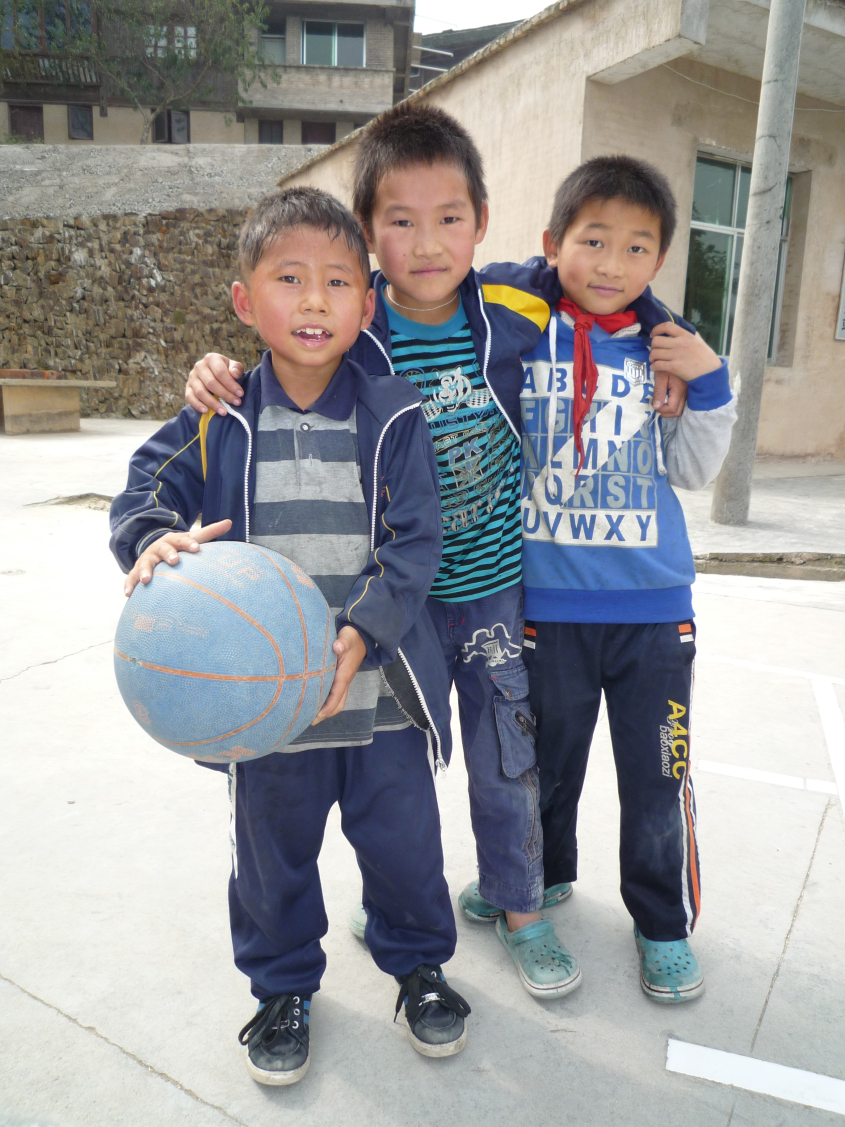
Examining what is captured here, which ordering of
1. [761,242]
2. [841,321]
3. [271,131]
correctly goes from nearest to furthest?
1. [761,242]
2. [841,321]
3. [271,131]

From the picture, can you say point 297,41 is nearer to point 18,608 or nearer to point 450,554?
point 18,608

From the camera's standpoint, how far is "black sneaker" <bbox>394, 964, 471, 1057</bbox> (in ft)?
5.02

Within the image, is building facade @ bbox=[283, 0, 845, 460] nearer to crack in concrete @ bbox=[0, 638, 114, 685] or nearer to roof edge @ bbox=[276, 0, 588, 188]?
roof edge @ bbox=[276, 0, 588, 188]

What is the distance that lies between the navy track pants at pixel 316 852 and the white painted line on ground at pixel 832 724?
149cm

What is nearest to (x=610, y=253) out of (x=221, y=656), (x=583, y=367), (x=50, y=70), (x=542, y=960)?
(x=583, y=367)

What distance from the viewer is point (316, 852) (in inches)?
64.4

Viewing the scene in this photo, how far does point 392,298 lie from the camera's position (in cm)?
178

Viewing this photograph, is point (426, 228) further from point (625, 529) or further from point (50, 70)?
point (50, 70)

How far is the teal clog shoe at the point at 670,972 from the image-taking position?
66.3 inches

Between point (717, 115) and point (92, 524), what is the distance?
6.69 metres

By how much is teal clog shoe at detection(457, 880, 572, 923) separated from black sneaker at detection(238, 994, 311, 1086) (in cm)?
49

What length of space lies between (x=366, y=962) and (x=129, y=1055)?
0.51 m

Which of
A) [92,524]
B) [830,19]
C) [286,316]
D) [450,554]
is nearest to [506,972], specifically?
[450,554]

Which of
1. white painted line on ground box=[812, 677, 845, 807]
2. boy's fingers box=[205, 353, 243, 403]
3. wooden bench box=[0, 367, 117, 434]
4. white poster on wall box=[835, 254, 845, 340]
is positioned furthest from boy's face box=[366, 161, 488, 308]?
wooden bench box=[0, 367, 117, 434]
